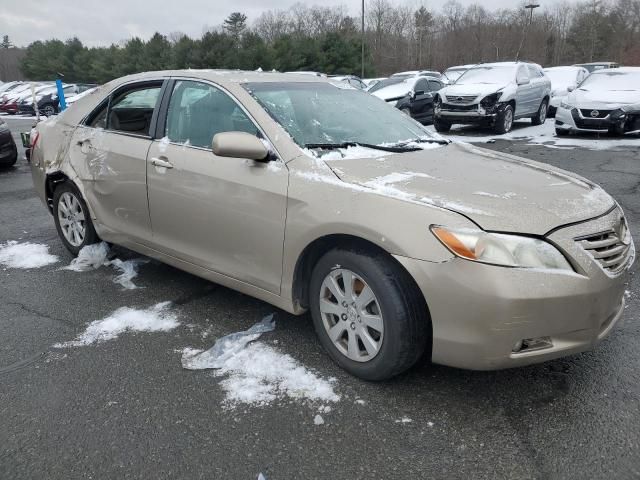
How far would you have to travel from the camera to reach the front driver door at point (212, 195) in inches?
123

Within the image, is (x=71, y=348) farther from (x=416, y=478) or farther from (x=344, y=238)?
(x=416, y=478)

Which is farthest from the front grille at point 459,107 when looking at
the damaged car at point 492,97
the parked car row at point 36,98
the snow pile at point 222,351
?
the parked car row at point 36,98

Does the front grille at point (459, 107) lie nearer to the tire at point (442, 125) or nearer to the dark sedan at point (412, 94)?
the tire at point (442, 125)

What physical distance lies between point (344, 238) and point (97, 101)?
2.81 metres

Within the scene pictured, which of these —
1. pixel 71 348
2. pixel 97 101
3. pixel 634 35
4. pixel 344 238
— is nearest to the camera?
pixel 344 238

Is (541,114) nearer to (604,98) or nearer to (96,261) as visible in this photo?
(604,98)

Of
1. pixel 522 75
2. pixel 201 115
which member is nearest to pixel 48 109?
pixel 522 75

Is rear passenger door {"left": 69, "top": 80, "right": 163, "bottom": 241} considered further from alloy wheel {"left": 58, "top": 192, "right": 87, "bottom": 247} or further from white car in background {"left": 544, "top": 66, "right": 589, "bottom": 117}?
white car in background {"left": 544, "top": 66, "right": 589, "bottom": 117}

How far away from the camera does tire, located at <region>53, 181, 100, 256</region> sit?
4.65m

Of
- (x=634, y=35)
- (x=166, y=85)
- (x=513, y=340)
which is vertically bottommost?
(x=513, y=340)

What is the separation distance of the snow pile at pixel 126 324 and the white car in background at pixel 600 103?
36.1ft

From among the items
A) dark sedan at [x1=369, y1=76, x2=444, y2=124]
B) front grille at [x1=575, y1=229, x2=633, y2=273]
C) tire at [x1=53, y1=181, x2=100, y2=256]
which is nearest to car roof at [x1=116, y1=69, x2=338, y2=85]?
tire at [x1=53, y1=181, x2=100, y2=256]

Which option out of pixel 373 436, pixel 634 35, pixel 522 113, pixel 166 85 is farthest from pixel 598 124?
pixel 634 35

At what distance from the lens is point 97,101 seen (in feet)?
14.8
